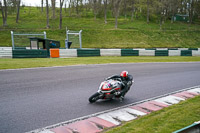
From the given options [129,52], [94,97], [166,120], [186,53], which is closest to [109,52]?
[129,52]

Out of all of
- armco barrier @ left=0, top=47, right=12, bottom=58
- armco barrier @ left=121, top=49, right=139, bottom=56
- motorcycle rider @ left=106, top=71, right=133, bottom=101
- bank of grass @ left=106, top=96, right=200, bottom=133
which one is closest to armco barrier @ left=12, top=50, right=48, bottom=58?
armco barrier @ left=0, top=47, right=12, bottom=58

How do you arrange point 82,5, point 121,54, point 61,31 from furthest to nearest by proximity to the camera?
point 82,5
point 61,31
point 121,54

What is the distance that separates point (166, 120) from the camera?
228 inches

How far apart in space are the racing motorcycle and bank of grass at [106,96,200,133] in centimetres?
153

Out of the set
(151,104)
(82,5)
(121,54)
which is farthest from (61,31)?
(151,104)

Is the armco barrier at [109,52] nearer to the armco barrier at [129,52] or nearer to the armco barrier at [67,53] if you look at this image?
the armco barrier at [129,52]

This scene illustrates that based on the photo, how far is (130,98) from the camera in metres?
8.27

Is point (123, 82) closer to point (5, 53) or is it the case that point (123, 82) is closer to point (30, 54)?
point (30, 54)

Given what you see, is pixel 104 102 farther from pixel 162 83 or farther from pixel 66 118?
pixel 162 83

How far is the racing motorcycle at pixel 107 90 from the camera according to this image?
23.4 ft

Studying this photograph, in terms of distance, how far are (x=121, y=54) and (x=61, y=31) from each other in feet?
75.5

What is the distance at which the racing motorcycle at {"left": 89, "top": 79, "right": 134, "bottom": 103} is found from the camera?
712 centimetres

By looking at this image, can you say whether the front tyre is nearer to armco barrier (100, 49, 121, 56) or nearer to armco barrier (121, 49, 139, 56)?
armco barrier (100, 49, 121, 56)

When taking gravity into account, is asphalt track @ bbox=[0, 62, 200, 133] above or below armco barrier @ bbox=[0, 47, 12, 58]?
below
